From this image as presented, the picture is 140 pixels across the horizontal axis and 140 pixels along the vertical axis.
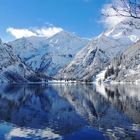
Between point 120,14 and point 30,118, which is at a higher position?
point 120,14

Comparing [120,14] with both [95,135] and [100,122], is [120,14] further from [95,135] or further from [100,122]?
[100,122]

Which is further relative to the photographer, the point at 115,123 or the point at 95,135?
the point at 115,123

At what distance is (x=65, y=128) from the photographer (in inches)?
2218

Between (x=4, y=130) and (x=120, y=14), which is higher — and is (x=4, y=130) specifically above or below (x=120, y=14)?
below

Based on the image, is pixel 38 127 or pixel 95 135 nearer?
pixel 95 135

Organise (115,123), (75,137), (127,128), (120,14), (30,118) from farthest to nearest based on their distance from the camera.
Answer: (30,118), (115,123), (127,128), (75,137), (120,14)

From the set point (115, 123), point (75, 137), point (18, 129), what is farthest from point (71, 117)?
point (75, 137)

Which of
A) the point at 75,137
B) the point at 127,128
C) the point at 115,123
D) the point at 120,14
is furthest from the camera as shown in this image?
the point at 115,123

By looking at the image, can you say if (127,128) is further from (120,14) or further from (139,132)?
(120,14)

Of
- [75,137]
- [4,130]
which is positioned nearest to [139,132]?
[75,137]

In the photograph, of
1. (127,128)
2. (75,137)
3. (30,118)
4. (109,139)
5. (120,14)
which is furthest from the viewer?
(30,118)

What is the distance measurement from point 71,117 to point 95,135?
22.8 metres

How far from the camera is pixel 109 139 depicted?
4550 centimetres

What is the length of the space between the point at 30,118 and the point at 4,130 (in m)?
15.9
